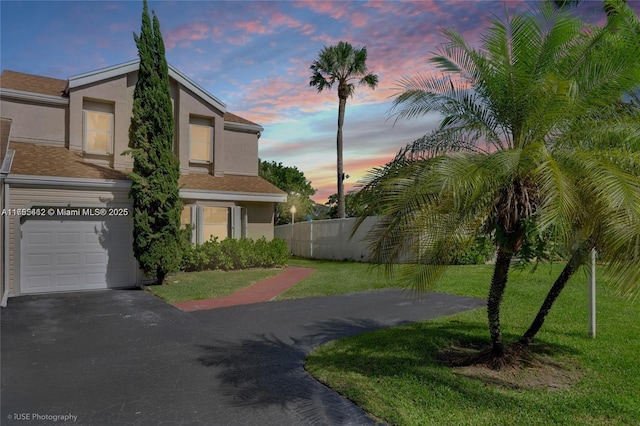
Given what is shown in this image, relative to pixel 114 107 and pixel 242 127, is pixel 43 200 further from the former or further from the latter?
pixel 242 127

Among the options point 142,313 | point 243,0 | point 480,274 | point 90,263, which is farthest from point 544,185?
point 90,263

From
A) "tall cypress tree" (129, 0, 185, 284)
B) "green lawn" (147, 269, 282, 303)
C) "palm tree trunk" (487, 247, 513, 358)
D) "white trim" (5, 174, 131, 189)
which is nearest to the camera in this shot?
"palm tree trunk" (487, 247, 513, 358)

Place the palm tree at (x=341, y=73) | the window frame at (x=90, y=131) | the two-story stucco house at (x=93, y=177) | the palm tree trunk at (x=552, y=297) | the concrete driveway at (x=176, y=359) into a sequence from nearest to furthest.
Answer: the concrete driveway at (x=176, y=359), the palm tree trunk at (x=552, y=297), the two-story stucco house at (x=93, y=177), the window frame at (x=90, y=131), the palm tree at (x=341, y=73)

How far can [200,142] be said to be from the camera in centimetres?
1762

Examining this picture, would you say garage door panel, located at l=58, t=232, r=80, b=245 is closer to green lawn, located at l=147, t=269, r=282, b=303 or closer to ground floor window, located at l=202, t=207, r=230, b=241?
green lawn, located at l=147, t=269, r=282, b=303

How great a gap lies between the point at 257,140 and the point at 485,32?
1490 centimetres

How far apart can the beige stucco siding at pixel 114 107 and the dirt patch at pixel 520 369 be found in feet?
A: 44.7

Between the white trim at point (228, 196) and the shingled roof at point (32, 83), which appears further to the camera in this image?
the white trim at point (228, 196)

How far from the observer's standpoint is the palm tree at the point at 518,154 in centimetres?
432

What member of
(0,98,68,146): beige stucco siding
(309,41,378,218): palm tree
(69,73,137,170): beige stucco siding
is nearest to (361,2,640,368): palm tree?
(69,73,137,170): beige stucco siding

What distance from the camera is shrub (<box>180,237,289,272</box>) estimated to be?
51.4 feet

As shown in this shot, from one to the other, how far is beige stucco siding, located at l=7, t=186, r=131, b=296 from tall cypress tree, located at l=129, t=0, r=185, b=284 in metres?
0.72

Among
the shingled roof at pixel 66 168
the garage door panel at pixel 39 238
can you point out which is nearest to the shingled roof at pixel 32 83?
the shingled roof at pixel 66 168

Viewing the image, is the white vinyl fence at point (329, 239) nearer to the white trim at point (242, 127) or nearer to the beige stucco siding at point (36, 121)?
the white trim at point (242, 127)
